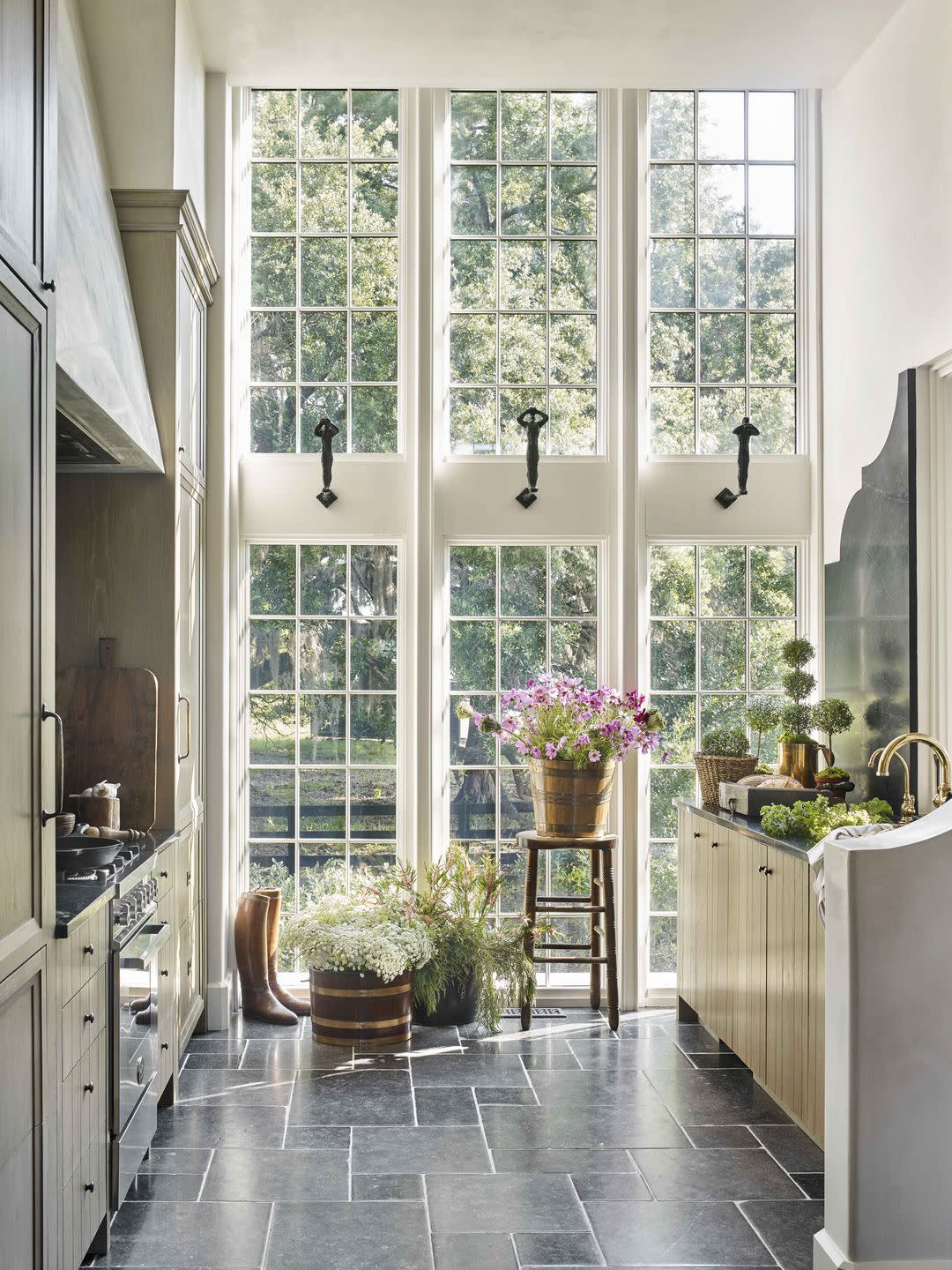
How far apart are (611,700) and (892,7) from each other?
281cm

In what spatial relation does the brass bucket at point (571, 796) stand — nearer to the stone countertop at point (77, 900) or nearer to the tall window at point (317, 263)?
the tall window at point (317, 263)

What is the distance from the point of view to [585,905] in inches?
194

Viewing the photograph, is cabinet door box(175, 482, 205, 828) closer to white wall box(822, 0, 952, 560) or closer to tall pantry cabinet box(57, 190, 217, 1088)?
tall pantry cabinet box(57, 190, 217, 1088)

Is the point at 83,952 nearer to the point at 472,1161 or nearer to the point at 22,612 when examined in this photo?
the point at 22,612

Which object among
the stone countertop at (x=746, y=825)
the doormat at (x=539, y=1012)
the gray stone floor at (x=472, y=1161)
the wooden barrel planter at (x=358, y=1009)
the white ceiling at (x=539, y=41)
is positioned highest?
the white ceiling at (x=539, y=41)

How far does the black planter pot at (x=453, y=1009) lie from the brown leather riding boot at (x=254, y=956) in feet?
1.83

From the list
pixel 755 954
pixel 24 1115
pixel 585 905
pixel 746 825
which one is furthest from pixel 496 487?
pixel 24 1115

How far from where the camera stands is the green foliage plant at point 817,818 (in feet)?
12.0

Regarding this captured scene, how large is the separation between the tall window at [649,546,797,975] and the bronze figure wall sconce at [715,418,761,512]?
1.24 ft

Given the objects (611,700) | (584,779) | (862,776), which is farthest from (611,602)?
(862,776)

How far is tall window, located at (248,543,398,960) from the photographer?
518cm

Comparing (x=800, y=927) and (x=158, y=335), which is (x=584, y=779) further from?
(x=158, y=335)

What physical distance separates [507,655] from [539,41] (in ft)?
8.24

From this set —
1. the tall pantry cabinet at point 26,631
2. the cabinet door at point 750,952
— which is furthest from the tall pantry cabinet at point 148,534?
the cabinet door at point 750,952
